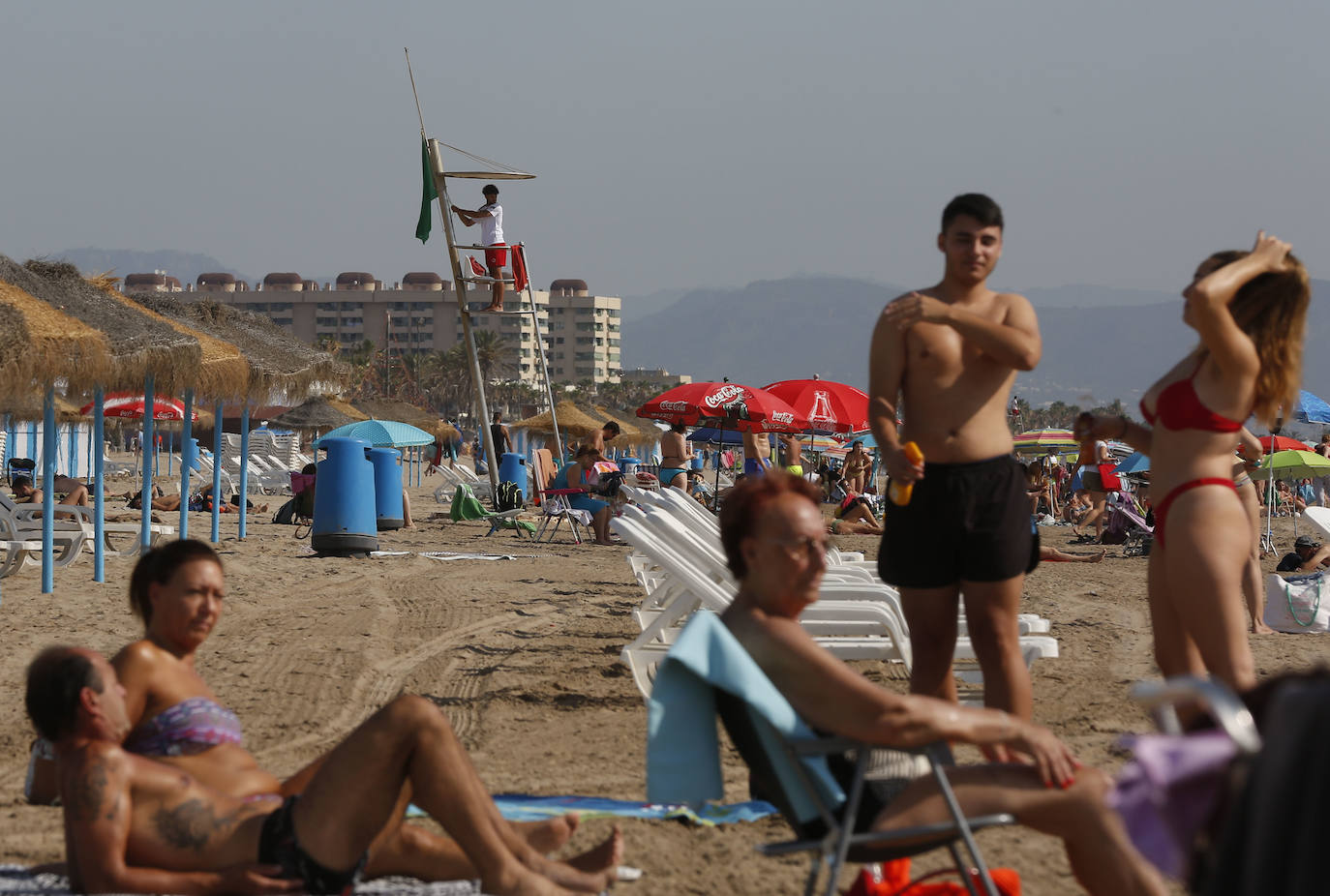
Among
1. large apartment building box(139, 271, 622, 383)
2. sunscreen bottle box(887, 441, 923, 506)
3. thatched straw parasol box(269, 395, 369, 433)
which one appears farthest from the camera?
large apartment building box(139, 271, 622, 383)

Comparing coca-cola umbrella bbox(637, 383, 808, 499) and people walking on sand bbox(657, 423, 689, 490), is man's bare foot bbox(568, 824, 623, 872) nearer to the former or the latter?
people walking on sand bbox(657, 423, 689, 490)

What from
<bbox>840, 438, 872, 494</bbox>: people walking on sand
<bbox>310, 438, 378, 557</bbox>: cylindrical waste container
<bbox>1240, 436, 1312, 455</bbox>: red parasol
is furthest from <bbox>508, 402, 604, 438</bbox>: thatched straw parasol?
<bbox>310, 438, 378, 557</bbox>: cylindrical waste container

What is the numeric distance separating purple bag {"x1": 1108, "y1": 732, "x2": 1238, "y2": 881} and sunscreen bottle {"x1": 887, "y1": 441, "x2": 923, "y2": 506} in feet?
6.25

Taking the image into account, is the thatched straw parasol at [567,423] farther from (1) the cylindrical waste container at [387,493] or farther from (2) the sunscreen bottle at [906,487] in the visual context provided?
(2) the sunscreen bottle at [906,487]

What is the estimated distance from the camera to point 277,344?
1623 centimetres

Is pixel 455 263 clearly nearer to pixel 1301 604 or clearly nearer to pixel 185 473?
pixel 185 473

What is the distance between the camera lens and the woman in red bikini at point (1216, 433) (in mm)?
3176

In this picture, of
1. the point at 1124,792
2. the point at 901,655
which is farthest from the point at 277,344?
the point at 1124,792

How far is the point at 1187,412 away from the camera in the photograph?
3324 millimetres

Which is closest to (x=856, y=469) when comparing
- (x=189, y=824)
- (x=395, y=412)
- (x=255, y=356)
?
(x=255, y=356)

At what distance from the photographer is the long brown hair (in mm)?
3324

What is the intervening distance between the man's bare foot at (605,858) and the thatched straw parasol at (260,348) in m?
11.6

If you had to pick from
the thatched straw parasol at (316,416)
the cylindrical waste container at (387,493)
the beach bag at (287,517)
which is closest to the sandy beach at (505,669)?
the cylindrical waste container at (387,493)

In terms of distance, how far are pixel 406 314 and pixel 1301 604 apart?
169 metres
